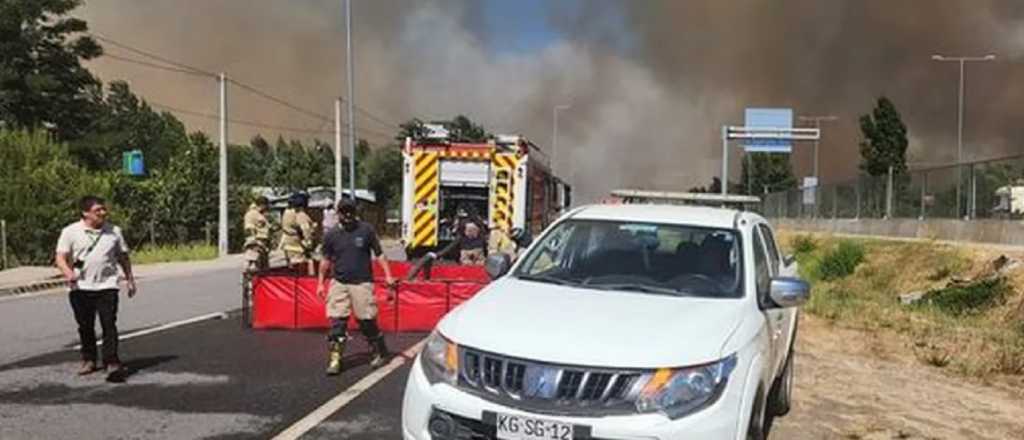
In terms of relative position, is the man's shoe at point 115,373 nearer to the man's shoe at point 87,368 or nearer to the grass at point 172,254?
the man's shoe at point 87,368

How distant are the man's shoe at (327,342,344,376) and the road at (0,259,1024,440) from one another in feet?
0.45

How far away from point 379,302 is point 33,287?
11.1m

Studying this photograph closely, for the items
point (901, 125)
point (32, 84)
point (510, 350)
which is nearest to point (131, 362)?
point (510, 350)

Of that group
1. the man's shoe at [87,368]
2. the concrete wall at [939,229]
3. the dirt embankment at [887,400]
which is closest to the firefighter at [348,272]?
the man's shoe at [87,368]

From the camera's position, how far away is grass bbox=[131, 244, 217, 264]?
3283 cm

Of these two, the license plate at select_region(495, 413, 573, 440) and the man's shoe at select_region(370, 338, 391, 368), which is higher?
the license plate at select_region(495, 413, 573, 440)

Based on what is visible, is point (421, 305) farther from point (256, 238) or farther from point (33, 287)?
point (33, 287)

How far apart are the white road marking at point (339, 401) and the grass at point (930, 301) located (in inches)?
249

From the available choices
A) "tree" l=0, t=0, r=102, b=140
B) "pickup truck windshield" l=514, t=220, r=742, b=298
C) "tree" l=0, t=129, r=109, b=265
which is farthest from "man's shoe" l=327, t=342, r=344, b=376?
"tree" l=0, t=0, r=102, b=140

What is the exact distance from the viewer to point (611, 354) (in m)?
5.06

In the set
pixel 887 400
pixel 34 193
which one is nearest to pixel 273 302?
pixel 887 400

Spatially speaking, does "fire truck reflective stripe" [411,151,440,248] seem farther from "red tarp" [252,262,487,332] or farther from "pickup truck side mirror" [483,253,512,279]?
"pickup truck side mirror" [483,253,512,279]

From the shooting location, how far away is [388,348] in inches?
448

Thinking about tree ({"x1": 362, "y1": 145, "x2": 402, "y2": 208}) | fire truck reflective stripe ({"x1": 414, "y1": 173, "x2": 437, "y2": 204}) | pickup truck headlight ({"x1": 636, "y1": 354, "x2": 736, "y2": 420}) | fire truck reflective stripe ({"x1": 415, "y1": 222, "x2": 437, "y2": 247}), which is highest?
tree ({"x1": 362, "y1": 145, "x2": 402, "y2": 208})
